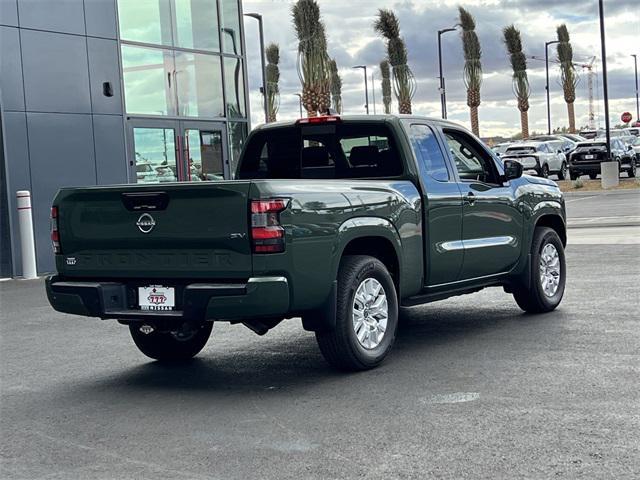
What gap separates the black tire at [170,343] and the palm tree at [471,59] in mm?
54545

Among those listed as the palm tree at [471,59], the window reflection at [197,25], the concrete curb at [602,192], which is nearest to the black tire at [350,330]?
the window reflection at [197,25]

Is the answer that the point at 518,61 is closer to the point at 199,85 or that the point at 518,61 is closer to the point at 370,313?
the point at 199,85

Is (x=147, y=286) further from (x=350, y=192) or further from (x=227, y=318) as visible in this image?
(x=350, y=192)

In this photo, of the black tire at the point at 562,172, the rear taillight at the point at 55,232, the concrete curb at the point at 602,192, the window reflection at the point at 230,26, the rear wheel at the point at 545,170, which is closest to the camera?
the rear taillight at the point at 55,232

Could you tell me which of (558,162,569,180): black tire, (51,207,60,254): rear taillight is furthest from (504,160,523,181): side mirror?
(558,162,569,180): black tire

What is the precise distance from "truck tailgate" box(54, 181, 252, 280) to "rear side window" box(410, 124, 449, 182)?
2.21 m

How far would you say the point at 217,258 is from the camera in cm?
662

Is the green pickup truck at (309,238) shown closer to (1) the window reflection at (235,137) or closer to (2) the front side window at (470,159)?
(2) the front side window at (470,159)

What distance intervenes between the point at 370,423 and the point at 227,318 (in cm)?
130

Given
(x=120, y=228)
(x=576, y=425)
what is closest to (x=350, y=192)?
(x=120, y=228)

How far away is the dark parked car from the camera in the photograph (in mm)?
39188

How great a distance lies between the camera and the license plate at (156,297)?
22.3 ft

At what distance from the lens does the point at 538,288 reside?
966cm

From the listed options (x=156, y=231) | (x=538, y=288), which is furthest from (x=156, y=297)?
(x=538, y=288)
